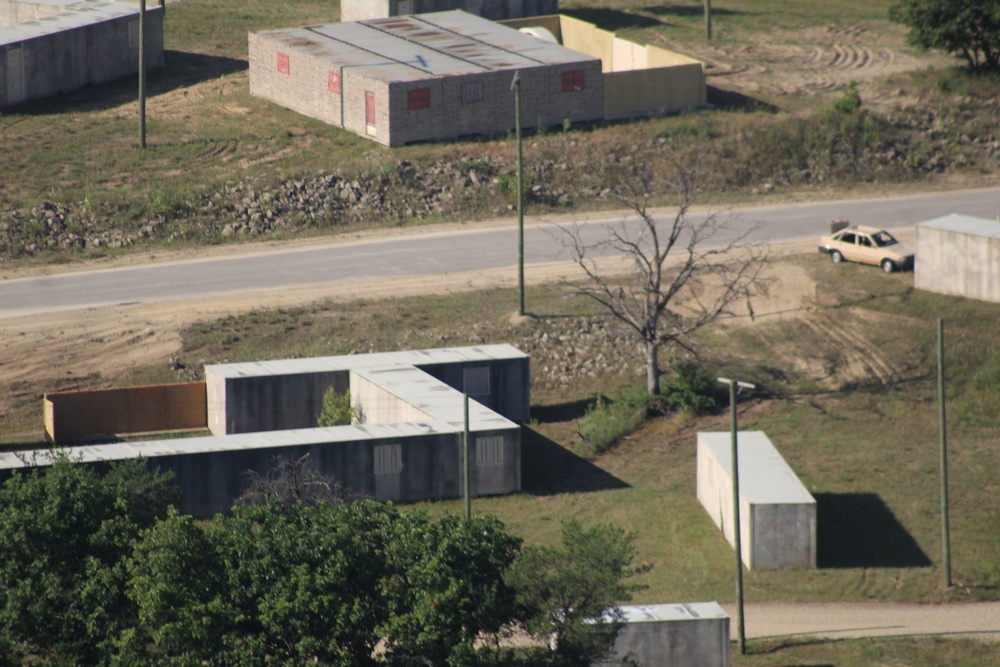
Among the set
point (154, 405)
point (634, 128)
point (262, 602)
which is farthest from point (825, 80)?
point (262, 602)

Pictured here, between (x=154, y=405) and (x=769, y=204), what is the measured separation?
29.7 m

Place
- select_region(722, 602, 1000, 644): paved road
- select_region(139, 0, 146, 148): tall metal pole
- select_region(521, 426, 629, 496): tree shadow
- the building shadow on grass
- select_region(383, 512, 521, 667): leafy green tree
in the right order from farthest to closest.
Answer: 1. select_region(139, 0, 146, 148): tall metal pole
2. select_region(521, 426, 629, 496): tree shadow
3. the building shadow on grass
4. select_region(722, 602, 1000, 644): paved road
5. select_region(383, 512, 521, 667): leafy green tree

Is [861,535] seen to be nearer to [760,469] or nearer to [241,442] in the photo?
[760,469]

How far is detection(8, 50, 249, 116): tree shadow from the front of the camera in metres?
72.1

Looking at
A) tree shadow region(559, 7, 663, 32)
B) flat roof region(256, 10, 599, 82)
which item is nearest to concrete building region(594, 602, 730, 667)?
flat roof region(256, 10, 599, 82)

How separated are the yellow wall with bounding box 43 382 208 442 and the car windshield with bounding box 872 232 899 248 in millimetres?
26743

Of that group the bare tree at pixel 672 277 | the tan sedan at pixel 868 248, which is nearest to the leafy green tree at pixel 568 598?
the bare tree at pixel 672 277

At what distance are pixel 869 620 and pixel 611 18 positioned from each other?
54.2m

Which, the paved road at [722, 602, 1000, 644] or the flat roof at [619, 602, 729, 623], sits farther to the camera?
the paved road at [722, 602, 1000, 644]

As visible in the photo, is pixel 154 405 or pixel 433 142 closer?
pixel 154 405

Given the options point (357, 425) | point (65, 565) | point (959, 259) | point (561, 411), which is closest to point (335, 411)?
point (357, 425)

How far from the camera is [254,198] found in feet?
209

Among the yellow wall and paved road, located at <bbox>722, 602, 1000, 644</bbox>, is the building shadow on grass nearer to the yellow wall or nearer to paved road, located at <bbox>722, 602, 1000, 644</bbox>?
paved road, located at <bbox>722, 602, 1000, 644</bbox>

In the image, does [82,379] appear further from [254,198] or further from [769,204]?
[769,204]
